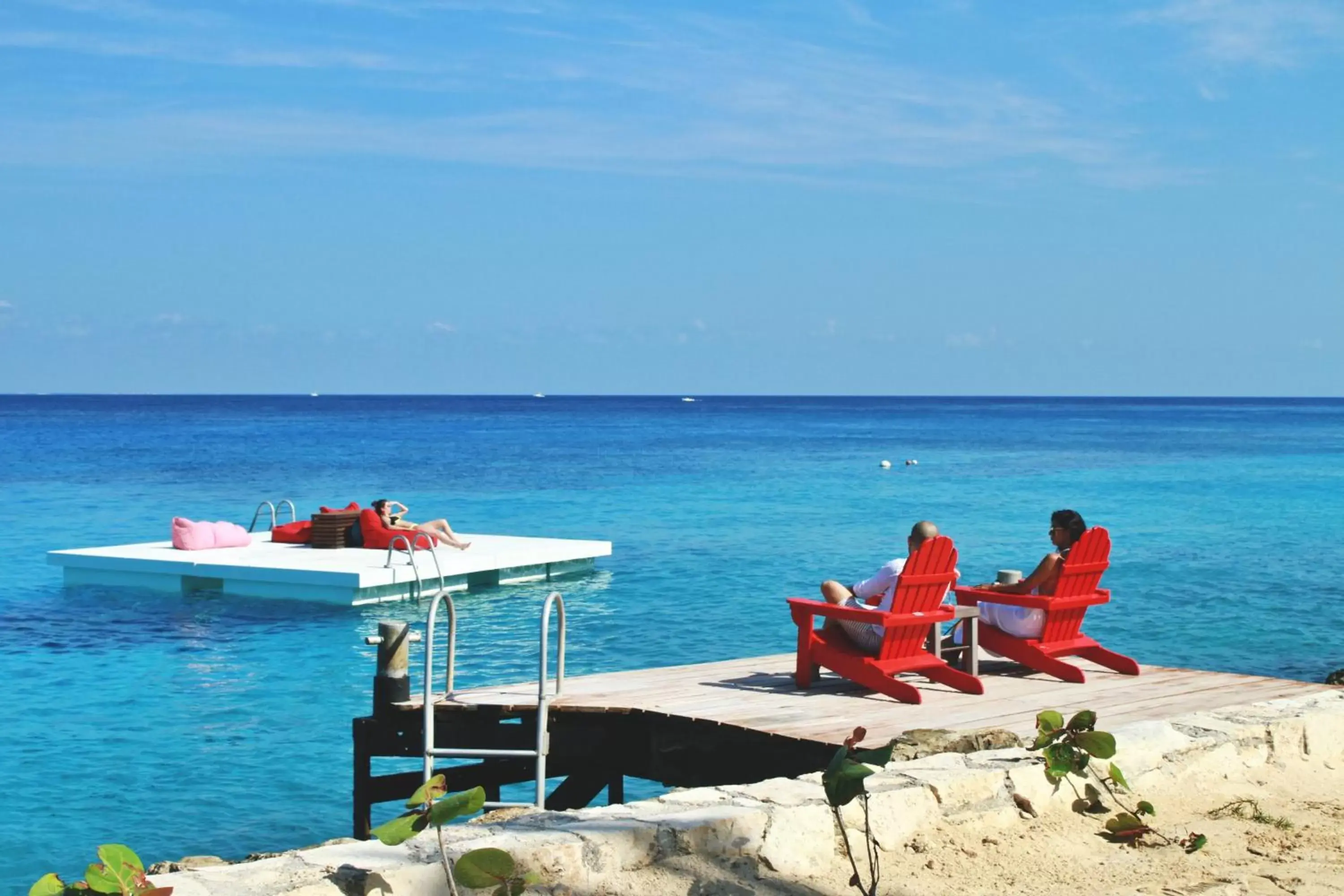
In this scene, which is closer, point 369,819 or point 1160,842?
point 1160,842

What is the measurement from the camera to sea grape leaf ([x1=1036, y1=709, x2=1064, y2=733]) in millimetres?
5566

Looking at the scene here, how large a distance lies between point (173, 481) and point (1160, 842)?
44469mm

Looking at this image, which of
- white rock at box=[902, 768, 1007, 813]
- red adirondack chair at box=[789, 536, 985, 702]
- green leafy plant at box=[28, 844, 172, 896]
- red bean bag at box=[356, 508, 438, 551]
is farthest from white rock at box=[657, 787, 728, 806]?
red bean bag at box=[356, 508, 438, 551]

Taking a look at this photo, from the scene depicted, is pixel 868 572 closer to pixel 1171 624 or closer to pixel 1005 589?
pixel 1171 624

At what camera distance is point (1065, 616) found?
8914 millimetres

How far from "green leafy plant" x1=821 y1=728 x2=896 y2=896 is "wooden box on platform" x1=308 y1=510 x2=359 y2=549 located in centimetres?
1605

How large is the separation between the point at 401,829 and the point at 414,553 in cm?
1541

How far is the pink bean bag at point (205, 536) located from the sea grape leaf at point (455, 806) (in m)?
17.1

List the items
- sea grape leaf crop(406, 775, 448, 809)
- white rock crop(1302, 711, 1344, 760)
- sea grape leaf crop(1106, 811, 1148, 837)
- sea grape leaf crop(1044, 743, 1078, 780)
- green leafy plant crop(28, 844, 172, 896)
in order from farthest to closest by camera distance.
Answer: white rock crop(1302, 711, 1344, 760) → sea grape leaf crop(1044, 743, 1078, 780) → sea grape leaf crop(1106, 811, 1148, 837) → sea grape leaf crop(406, 775, 448, 809) → green leafy plant crop(28, 844, 172, 896)

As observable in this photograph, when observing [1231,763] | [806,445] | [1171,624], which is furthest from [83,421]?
[1231,763]

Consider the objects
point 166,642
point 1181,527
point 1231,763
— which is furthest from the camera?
point 1181,527

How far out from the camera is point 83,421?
376 ft

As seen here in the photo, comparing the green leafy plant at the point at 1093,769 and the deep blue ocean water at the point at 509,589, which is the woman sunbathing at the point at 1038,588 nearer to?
the green leafy plant at the point at 1093,769

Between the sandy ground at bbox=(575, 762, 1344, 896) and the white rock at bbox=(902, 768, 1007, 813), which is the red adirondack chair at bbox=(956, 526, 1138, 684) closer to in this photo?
→ the sandy ground at bbox=(575, 762, 1344, 896)
